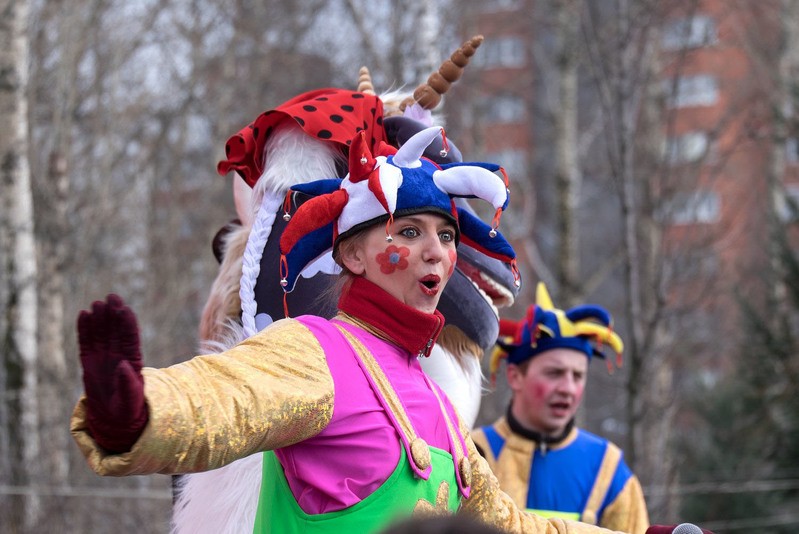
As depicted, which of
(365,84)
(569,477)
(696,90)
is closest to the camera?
(365,84)

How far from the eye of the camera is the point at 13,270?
7.23 meters

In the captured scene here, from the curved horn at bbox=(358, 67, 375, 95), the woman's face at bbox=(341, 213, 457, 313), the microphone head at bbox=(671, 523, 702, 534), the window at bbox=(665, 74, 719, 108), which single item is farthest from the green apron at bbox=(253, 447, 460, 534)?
the window at bbox=(665, 74, 719, 108)

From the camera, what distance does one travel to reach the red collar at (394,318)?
8.48 feet

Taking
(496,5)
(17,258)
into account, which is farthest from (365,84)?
(496,5)

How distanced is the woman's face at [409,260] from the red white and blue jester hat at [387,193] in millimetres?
32

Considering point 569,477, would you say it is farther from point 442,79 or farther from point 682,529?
point 682,529

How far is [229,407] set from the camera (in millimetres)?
2096

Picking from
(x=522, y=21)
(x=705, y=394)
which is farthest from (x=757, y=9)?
(x=705, y=394)

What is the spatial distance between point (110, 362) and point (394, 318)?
87 cm

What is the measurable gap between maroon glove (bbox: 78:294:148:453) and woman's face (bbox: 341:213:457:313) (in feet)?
2.66

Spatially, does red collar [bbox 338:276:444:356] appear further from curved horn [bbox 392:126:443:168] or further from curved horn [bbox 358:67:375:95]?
curved horn [bbox 358:67:375:95]

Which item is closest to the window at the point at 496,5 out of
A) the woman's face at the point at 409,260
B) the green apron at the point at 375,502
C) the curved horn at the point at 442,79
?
the curved horn at the point at 442,79

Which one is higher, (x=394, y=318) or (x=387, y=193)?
(x=387, y=193)

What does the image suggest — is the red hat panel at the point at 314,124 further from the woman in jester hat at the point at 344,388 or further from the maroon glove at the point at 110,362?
the maroon glove at the point at 110,362
